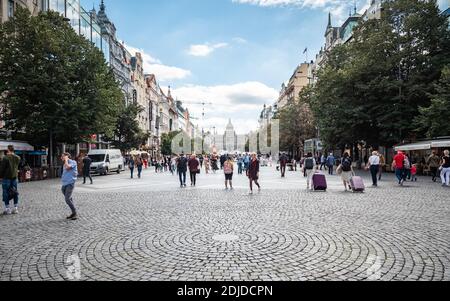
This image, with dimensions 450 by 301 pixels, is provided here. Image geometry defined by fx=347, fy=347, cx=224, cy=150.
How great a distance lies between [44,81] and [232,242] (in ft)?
→ 81.2

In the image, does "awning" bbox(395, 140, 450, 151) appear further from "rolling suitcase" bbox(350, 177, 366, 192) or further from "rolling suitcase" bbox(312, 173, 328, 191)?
"rolling suitcase" bbox(312, 173, 328, 191)

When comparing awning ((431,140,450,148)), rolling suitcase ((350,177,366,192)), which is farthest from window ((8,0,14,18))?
awning ((431,140,450,148))

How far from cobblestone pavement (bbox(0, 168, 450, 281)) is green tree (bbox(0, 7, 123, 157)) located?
17.7m

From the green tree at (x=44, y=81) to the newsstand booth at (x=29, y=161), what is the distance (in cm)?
134

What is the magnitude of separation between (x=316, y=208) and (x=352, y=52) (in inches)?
1164

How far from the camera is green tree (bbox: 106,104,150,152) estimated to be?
48.1 meters

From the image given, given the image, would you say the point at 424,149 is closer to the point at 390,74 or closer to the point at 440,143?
the point at 440,143

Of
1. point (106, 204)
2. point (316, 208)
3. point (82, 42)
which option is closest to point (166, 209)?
point (106, 204)

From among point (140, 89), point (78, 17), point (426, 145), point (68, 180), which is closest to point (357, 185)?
point (68, 180)

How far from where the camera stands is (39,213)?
10.0 m

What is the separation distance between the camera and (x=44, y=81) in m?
25.9

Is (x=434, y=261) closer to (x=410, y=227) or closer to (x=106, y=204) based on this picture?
(x=410, y=227)

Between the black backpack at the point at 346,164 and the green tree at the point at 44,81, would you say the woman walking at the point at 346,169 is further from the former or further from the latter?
the green tree at the point at 44,81

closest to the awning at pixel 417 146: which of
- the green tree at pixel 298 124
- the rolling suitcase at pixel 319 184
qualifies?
the rolling suitcase at pixel 319 184
